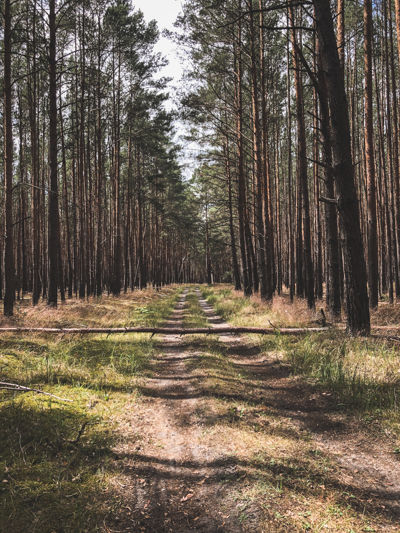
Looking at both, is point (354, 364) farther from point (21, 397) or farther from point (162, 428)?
point (21, 397)

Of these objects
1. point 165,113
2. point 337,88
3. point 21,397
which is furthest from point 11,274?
point 165,113

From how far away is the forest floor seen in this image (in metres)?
2.40

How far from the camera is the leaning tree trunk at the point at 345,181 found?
5.67m

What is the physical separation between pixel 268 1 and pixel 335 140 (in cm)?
1016

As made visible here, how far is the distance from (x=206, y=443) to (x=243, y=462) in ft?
1.74

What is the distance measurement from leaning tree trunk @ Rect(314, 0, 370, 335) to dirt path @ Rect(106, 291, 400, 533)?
2.03m

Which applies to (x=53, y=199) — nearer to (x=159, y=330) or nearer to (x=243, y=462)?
(x=159, y=330)

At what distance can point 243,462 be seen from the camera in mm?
3018

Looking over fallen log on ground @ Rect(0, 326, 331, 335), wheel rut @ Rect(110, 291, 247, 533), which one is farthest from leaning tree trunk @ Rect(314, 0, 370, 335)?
wheel rut @ Rect(110, 291, 247, 533)

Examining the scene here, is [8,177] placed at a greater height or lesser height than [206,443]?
greater

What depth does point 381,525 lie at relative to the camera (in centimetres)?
222

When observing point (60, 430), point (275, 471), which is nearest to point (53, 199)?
point (60, 430)

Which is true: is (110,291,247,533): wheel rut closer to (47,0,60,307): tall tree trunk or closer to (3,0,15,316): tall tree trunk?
(3,0,15,316): tall tree trunk

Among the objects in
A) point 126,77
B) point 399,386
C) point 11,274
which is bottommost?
point 399,386
